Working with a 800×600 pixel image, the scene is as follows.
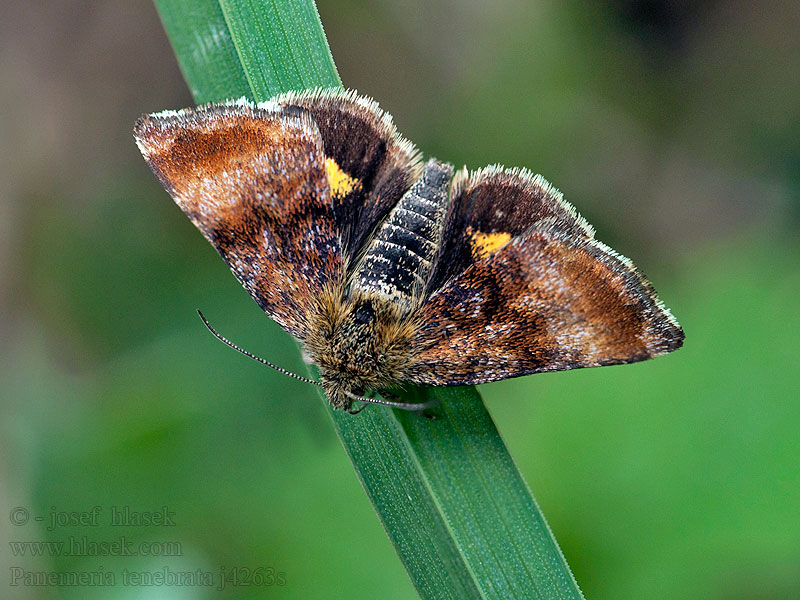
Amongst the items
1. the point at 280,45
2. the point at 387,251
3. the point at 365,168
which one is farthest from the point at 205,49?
the point at 387,251

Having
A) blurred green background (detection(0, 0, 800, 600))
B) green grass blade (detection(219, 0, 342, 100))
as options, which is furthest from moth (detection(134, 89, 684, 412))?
blurred green background (detection(0, 0, 800, 600))

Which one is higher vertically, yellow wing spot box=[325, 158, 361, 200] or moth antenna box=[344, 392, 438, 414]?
yellow wing spot box=[325, 158, 361, 200]

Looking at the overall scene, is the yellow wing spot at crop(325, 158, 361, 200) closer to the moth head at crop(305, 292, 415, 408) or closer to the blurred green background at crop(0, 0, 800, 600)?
the moth head at crop(305, 292, 415, 408)

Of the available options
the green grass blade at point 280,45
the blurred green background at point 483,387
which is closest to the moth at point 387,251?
the green grass blade at point 280,45

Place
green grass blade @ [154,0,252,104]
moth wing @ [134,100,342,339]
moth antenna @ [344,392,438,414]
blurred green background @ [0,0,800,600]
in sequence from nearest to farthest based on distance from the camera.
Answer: moth antenna @ [344,392,438,414] → moth wing @ [134,100,342,339] → green grass blade @ [154,0,252,104] → blurred green background @ [0,0,800,600]

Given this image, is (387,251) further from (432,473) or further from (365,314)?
(432,473)

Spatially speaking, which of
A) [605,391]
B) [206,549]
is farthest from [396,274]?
[206,549]
